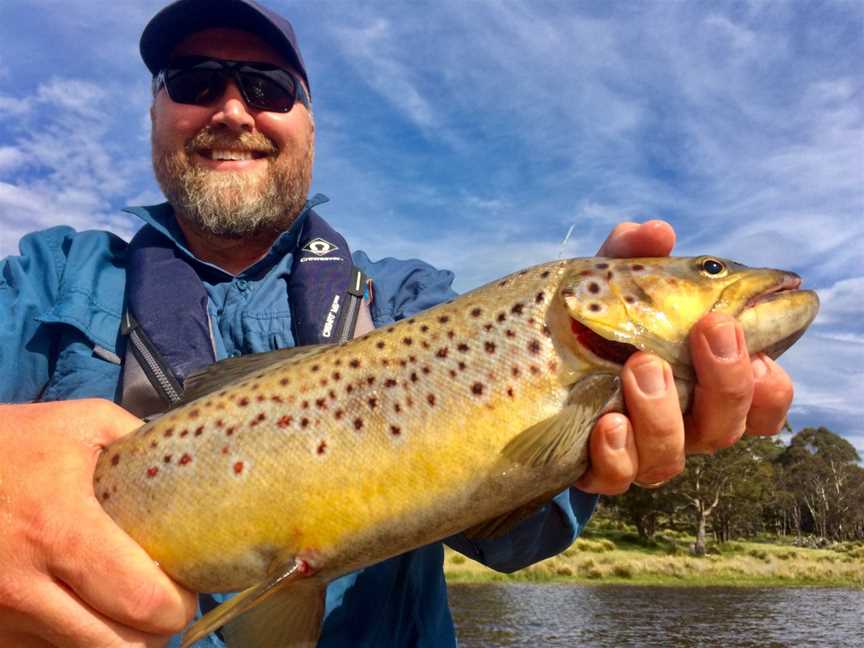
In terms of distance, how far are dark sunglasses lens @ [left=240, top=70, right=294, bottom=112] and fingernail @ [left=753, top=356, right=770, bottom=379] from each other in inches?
142

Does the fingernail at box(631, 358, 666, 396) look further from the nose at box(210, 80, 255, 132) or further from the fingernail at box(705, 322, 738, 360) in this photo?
the nose at box(210, 80, 255, 132)

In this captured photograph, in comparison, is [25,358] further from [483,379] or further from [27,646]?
[483,379]

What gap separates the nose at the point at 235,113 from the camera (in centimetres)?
501

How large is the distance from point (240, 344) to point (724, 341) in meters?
2.77

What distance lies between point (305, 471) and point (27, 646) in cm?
119

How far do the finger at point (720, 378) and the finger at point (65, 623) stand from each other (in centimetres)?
243

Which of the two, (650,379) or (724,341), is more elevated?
(724,341)

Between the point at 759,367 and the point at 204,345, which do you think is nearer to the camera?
the point at 759,367

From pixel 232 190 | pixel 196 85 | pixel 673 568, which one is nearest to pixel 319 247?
pixel 232 190

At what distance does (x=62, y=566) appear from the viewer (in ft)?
8.34

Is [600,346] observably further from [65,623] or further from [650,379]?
[65,623]

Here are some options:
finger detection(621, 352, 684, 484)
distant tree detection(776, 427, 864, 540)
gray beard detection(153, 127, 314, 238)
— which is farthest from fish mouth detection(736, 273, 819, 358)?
distant tree detection(776, 427, 864, 540)

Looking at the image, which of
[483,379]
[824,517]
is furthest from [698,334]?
[824,517]

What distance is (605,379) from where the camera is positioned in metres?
3.04
